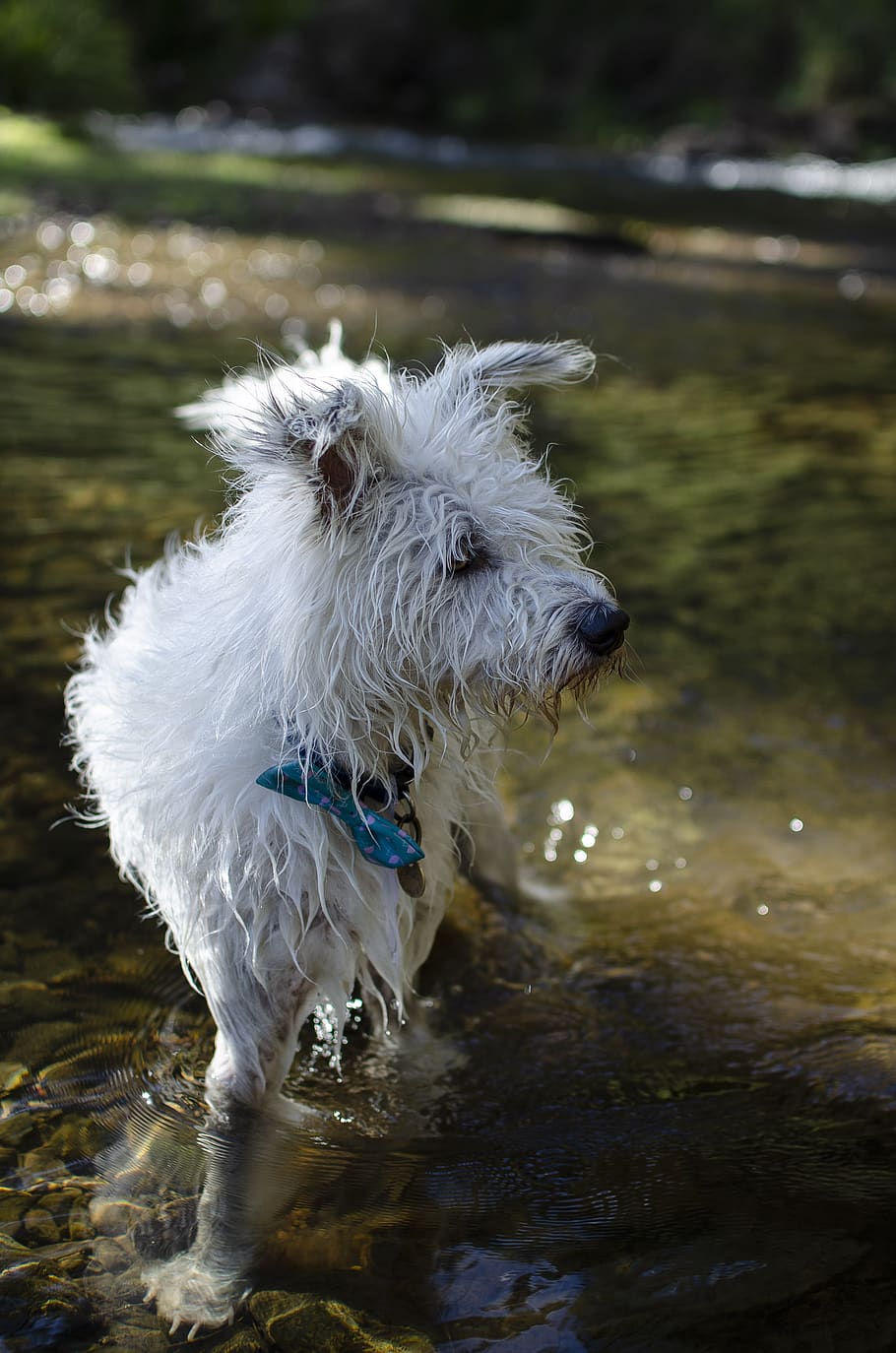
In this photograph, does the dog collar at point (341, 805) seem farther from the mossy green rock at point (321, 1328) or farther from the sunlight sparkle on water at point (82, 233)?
the sunlight sparkle on water at point (82, 233)

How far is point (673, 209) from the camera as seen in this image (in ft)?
80.8

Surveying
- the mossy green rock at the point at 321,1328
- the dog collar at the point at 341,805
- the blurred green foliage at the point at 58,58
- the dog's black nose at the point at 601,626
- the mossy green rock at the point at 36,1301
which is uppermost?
the blurred green foliage at the point at 58,58

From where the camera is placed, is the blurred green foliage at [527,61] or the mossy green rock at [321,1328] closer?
the mossy green rock at [321,1328]

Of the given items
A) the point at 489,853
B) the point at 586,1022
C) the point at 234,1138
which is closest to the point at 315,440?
the point at 234,1138

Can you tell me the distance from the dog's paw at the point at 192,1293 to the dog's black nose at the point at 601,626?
175 cm

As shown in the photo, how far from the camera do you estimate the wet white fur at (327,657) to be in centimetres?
300

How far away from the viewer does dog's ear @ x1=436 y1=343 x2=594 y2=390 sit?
3.35 m

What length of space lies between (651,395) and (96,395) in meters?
4.66

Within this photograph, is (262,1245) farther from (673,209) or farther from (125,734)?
(673,209)

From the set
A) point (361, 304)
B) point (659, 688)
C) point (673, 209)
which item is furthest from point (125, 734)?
point (673, 209)

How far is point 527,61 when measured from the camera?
53.2 meters

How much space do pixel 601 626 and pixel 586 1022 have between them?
1.75 metres

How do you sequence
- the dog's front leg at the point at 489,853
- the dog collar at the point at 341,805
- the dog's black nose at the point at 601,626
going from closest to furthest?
the dog's black nose at the point at 601,626, the dog collar at the point at 341,805, the dog's front leg at the point at 489,853

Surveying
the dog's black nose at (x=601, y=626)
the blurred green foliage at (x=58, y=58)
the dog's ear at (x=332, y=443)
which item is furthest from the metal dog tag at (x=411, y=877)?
the blurred green foliage at (x=58, y=58)
